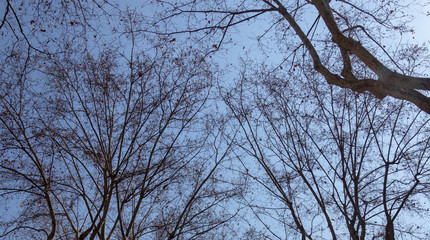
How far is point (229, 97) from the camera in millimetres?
7801

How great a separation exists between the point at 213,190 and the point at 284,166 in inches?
71.7

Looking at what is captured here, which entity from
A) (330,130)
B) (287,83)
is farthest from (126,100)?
(330,130)

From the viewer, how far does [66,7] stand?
202 inches

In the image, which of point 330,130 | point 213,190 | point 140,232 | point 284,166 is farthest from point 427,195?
point 140,232

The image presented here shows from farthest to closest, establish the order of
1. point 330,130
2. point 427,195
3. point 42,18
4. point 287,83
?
1. point 287,83
2. point 330,130
3. point 427,195
4. point 42,18

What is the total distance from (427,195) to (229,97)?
4640mm

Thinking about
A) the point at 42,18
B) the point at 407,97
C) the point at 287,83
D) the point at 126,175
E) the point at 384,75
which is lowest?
the point at 407,97

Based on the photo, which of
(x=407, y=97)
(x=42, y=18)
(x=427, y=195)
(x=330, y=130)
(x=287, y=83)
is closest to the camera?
(x=407, y=97)

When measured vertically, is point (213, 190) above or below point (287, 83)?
below

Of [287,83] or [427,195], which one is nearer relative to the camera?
[427,195]

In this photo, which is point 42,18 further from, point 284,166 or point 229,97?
point 284,166

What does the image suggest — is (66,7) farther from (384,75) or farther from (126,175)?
(384,75)

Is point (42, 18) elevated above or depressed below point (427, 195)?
above

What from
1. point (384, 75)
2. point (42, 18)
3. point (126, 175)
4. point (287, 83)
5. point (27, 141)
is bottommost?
point (384, 75)
